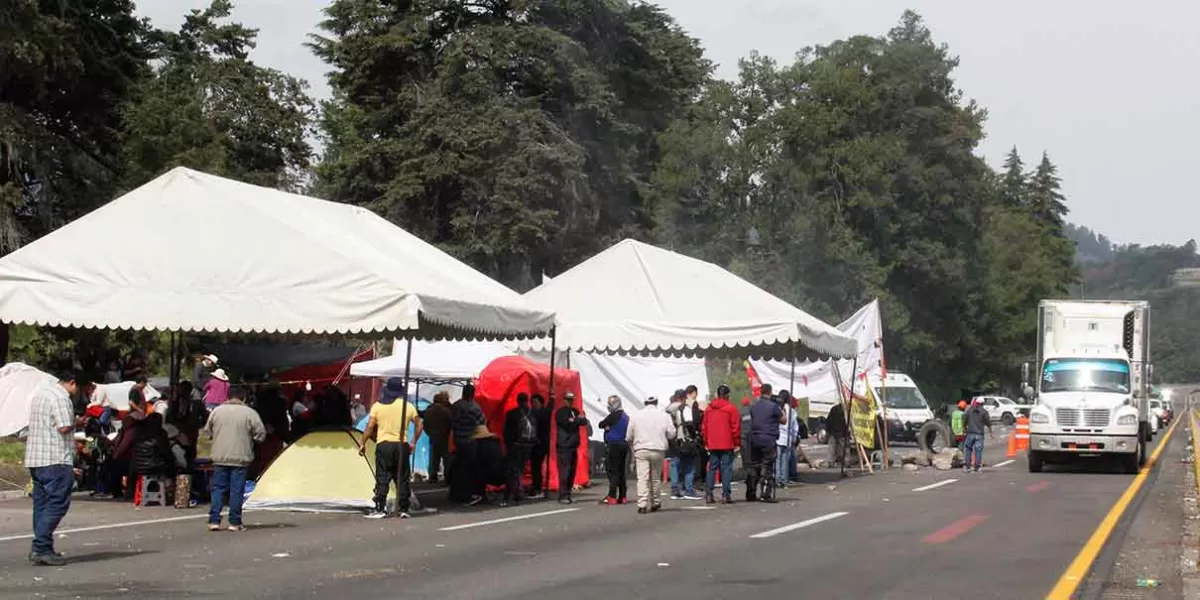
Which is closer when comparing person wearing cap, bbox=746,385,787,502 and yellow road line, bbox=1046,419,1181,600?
yellow road line, bbox=1046,419,1181,600

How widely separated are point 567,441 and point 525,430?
88 cm

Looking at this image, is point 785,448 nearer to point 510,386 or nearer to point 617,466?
point 510,386

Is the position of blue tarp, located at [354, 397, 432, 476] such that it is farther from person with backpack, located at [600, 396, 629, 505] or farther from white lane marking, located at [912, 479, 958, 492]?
white lane marking, located at [912, 479, 958, 492]

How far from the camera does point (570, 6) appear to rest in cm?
5622

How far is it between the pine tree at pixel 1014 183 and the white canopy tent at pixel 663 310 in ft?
341

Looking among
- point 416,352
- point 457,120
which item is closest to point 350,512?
point 416,352

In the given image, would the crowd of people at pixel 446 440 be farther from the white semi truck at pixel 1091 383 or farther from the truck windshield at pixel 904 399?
the truck windshield at pixel 904 399

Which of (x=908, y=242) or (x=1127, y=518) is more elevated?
(x=908, y=242)

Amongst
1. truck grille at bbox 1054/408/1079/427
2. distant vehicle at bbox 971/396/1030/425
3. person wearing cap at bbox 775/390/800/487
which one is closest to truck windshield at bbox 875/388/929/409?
truck grille at bbox 1054/408/1079/427

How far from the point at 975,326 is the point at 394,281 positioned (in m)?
67.7

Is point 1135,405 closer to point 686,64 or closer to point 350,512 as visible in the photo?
point 350,512

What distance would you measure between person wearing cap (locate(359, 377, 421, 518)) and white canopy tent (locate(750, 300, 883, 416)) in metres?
14.6

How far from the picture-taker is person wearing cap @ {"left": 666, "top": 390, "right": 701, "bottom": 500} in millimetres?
24281

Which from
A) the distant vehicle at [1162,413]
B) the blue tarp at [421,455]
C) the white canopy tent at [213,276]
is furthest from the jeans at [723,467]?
the distant vehicle at [1162,413]
